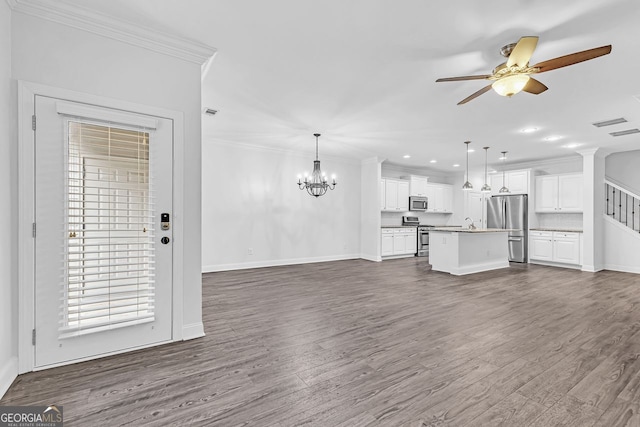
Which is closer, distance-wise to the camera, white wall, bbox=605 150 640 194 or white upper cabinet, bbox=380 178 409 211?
white wall, bbox=605 150 640 194

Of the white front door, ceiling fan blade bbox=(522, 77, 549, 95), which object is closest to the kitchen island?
ceiling fan blade bbox=(522, 77, 549, 95)

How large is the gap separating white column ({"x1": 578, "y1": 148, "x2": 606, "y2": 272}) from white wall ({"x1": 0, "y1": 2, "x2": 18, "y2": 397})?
9252 millimetres

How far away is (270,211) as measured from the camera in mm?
6918

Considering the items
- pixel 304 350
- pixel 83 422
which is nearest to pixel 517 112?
pixel 304 350

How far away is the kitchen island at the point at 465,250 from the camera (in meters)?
6.19

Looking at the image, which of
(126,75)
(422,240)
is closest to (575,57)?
(126,75)

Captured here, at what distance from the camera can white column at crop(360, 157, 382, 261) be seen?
793 cm

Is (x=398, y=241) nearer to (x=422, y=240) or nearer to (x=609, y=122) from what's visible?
(x=422, y=240)

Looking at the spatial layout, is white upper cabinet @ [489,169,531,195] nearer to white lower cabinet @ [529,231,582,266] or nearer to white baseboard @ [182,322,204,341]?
white lower cabinet @ [529,231,582,266]

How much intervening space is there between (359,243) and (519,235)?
13.7 feet

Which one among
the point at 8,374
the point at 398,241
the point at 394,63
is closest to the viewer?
the point at 8,374

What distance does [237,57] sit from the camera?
117 inches

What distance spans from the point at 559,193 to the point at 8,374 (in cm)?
990

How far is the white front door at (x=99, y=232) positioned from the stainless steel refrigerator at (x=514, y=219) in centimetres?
809
